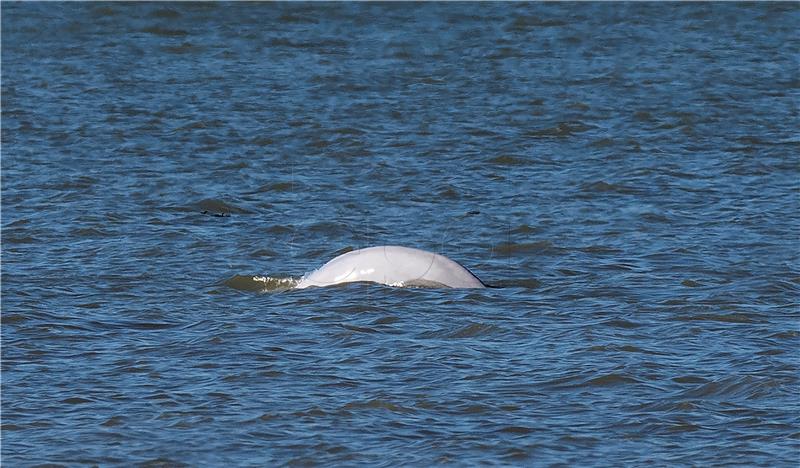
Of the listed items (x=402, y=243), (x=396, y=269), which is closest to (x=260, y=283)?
(x=396, y=269)

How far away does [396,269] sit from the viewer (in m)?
16.3

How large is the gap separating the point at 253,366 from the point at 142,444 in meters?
2.20

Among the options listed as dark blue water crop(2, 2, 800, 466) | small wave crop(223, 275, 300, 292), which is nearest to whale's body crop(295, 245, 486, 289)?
dark blue water crop(2, 2, 800, 466)

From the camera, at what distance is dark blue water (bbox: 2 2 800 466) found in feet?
39.7

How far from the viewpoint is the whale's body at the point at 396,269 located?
16328 millimetres

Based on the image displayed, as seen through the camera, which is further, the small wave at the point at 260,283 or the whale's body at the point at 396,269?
the small wave at the point at 260,283

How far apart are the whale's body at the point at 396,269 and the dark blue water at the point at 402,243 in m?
0.20

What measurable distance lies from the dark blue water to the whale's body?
20 cm

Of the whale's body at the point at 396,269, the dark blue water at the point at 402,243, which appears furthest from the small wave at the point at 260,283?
the whale's body at the point at 396,269

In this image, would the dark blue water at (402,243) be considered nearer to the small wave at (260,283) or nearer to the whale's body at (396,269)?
the small wave at (260,283)

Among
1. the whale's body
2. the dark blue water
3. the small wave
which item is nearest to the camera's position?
the dark blue water

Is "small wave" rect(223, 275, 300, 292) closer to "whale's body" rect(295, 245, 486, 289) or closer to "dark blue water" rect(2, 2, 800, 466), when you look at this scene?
"dark blue water" rect(2, 2, 800, 466)

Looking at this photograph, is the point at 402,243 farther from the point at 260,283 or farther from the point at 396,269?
the point at 396,269

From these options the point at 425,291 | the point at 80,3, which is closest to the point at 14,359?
the point at 425,291
